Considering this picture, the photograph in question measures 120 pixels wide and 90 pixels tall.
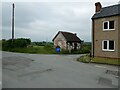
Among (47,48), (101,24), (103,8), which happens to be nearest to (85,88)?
(101,24)

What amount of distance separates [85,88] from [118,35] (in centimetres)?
1462

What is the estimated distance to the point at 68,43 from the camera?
43688 mm

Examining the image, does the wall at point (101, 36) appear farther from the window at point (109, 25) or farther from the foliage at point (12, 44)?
the foliage at point (12, 44)

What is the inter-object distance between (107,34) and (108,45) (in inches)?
55.6

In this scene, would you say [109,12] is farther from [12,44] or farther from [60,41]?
[12,44]

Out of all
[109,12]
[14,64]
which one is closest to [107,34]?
[109,12]

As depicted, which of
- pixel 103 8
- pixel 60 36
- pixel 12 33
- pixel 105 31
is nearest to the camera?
pixel 105 31

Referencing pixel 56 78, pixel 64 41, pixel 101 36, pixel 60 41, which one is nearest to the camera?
pixel 56 78

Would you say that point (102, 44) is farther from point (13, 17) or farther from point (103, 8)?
point (13, 17)

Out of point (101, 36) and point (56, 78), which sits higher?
point (101, 36)

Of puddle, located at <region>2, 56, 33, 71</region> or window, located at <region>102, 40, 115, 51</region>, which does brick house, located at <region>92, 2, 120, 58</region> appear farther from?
puddle, located at <region>2, 56, 33, 71</region>

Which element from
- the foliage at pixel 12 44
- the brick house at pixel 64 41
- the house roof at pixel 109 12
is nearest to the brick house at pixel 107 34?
the house roof at pixel 109 12

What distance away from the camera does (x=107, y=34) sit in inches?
866

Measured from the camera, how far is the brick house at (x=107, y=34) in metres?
21.0
